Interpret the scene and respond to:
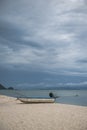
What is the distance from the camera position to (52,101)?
2622 cm

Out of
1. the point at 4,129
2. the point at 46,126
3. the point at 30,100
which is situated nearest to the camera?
the point at 4,129

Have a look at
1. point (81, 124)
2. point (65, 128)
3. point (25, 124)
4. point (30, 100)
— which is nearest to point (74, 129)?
point (65, 128)

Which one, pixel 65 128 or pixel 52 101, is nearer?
pixel 65 128

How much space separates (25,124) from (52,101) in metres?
16.0

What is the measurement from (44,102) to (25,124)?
15.6 m

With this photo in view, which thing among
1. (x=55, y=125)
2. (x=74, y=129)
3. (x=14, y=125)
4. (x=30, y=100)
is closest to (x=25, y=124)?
(x=14, y=125)

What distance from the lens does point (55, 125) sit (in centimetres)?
1020

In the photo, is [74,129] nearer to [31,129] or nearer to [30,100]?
[31,129]

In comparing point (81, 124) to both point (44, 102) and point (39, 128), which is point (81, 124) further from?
point (44, 102)

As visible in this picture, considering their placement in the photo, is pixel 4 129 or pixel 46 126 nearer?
pixel 4 129

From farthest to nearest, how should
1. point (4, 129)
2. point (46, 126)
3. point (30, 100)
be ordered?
1. point (30, 100)
2. point (46, 126)
3. point (4, 129)

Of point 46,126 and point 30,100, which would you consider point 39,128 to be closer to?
point 46,126

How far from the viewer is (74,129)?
30.4 feet

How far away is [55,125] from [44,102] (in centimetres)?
1577
